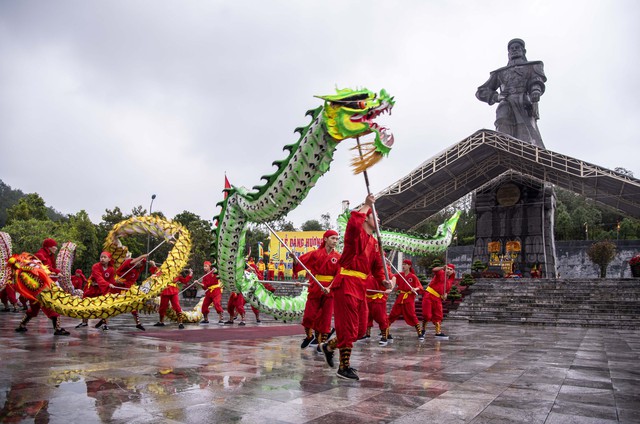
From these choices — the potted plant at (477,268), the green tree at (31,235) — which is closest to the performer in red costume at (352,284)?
the potted plant at (477,268)

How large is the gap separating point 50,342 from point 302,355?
11.4 feet

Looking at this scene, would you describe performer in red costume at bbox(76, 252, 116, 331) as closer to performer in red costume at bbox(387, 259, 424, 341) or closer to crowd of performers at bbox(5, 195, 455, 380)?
crowd of performers at bbox(5, 195, 455, 380)

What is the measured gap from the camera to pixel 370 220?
4.79 meters

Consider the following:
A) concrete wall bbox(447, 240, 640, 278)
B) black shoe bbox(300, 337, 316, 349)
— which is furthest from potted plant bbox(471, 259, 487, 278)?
black shoe bbox(300, 337, 316, 349)

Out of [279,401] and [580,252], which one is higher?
[580,252]

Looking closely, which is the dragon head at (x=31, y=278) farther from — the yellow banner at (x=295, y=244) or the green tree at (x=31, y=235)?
the yellow banner at (x=295, y=244)

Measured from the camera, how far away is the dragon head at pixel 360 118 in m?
4.98

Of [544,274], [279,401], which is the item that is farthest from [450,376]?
[544,274]

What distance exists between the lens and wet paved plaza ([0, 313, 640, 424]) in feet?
10.0

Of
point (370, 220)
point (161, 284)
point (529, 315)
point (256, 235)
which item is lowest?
point (529, 315)

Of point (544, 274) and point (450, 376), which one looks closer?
point (450, 376)

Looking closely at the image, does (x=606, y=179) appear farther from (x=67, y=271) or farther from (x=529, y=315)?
(x=67, y=271)

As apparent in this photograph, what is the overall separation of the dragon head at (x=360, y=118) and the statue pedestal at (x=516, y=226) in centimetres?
2097

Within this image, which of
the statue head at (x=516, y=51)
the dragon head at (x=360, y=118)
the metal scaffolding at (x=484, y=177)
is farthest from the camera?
the statue head at (x=516, y=51)
